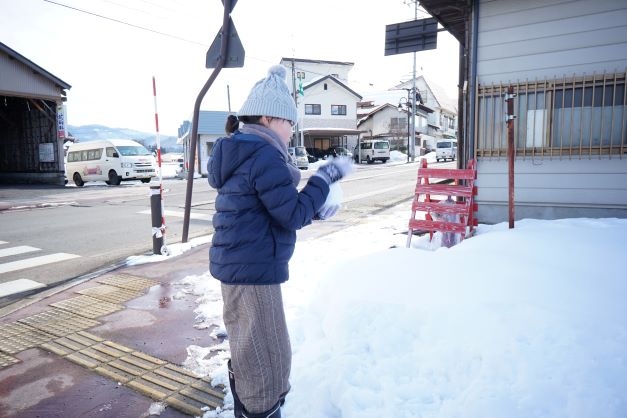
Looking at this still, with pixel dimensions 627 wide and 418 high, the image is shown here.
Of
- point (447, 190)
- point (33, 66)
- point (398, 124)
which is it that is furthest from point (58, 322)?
point (398, 124)

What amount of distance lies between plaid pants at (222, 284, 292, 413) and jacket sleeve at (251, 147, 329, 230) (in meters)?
0.36

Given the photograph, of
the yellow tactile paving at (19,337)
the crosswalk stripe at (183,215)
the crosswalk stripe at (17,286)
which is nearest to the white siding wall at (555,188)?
the crosswalk stripe at (183,215)

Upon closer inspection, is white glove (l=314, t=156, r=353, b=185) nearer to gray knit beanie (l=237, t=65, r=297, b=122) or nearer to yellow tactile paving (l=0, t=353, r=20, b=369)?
gray knit beanie (l=237, t=65, r=297, b=122)

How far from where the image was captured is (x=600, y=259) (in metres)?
3.33

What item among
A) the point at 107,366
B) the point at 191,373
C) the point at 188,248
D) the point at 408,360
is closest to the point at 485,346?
the point at 408,360

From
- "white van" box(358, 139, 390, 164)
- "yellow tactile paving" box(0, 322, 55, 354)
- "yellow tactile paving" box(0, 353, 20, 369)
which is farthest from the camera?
"white van" box(358, 139, 390, 164)

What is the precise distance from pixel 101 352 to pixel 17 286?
255cm

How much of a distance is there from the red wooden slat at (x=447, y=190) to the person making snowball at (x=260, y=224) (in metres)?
3.93

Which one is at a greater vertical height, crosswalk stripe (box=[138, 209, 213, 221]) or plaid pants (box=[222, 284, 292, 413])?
plaid pants (box=[222, 284, 292, 413])

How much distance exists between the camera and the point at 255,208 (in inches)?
71.9

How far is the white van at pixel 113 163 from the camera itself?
20.5 m

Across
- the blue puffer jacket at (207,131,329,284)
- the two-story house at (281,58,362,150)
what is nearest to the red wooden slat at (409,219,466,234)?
the blue puffer jacket at (207,131,329,284)

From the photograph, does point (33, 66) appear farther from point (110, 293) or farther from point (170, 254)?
point (110, 293)

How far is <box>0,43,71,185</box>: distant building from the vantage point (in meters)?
19.3
